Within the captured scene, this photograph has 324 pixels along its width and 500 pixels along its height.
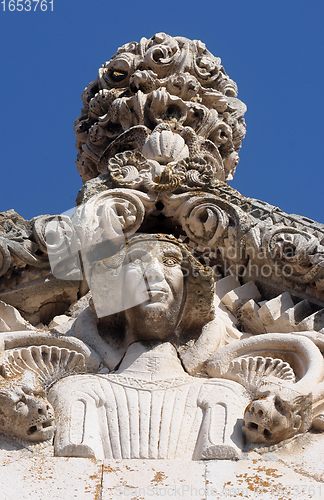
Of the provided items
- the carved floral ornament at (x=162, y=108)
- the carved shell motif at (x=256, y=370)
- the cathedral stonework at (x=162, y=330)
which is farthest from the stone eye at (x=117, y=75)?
the carved shell motif at (x=256, y=370)

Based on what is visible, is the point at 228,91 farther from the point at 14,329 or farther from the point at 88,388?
the point at 88,388

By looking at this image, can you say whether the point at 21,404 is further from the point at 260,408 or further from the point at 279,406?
the point at 279,406

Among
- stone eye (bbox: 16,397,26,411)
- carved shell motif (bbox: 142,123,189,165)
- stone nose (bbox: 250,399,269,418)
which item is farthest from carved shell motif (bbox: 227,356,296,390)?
carved shell motif (bbox: 142,123,189,165)

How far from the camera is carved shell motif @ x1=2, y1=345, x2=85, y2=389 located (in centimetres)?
490

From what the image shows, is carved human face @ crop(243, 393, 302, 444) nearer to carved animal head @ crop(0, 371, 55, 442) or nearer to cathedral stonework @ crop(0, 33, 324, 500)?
cathedral stonework @ crop(0, 33, 324, 500)

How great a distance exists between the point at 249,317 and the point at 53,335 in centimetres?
156

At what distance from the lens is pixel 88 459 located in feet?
13.2

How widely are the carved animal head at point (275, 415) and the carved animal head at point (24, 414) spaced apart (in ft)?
3.84

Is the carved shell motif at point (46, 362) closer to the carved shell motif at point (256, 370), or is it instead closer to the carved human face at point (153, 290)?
the carved human face at point (153, 290)

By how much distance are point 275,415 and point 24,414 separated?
145 centimetres

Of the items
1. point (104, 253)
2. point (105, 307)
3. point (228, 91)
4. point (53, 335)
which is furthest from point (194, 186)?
point (228, 91)

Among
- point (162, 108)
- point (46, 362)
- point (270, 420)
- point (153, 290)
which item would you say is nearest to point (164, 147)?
point (162, 108)

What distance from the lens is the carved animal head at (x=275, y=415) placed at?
4180 mm

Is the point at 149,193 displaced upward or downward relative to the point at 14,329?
upward
